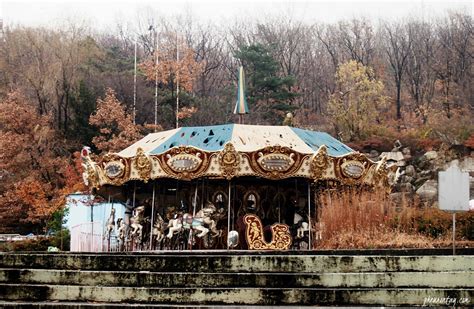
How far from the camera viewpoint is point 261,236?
2253cm

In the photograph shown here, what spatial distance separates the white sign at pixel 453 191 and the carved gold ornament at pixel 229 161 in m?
9.65

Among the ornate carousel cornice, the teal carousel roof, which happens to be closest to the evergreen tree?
the teal carousel roof

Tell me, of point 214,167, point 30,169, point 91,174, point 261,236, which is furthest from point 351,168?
point 30,169

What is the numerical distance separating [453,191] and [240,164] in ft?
32.6

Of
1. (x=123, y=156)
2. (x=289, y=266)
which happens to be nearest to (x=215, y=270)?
(x=289, y=266)

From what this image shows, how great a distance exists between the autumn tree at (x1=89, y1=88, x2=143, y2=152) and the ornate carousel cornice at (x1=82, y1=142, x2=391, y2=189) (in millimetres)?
21556

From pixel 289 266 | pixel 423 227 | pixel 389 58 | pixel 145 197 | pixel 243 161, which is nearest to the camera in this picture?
pixel 289 266

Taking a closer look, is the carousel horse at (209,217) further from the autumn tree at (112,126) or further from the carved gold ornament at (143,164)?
the autumn tree at (112,126)

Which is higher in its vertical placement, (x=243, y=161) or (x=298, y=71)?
(x=298, y=71)

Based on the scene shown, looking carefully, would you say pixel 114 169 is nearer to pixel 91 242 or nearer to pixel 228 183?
pixel 228 183

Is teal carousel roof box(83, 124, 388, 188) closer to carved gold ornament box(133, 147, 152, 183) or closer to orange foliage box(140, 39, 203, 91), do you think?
carved gold ornament box(133, 147, 152, 183)

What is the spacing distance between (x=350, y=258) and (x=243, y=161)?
10.2 meters

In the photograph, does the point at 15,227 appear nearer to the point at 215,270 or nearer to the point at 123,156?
the point at 123,156

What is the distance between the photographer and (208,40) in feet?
209
